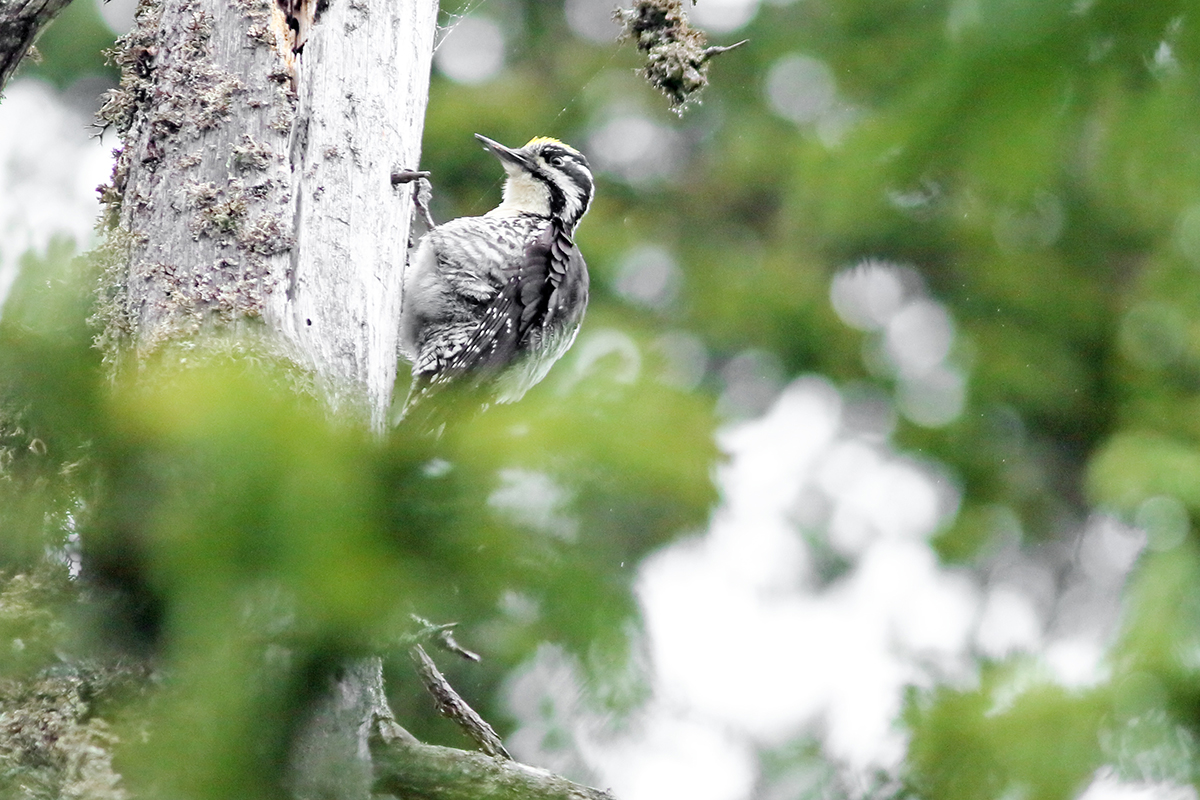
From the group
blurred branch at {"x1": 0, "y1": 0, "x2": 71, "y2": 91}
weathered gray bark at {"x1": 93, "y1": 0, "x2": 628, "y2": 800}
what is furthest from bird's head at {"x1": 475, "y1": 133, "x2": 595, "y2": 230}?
blurred branch at {"x1": 0, "y1": 0, "x2": 71, "y2": 91}

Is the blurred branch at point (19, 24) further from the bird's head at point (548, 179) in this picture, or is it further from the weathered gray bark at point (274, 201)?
the bird's head at point (548, 179)

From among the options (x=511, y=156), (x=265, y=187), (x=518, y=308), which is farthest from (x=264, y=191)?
(x=511, y=156)

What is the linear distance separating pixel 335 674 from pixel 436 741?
4113mm

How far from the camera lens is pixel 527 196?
5086 millimetres

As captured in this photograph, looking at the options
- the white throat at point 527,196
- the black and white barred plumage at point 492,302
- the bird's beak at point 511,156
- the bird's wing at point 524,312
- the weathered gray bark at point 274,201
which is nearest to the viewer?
the weathered gray bark at point 274,201

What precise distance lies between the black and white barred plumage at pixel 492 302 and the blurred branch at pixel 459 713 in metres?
1.44

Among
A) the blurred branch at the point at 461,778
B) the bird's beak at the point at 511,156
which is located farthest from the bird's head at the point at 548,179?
the blurred branch at the point at 461,778

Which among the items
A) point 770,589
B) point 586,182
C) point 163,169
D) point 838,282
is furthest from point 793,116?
point 163,169

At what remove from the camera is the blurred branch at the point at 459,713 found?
9.08 feet

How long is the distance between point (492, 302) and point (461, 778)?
2534mm

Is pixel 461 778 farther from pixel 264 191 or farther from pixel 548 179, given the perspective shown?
pixel 548 179

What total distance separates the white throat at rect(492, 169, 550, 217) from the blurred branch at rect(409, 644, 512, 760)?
8.56 feet

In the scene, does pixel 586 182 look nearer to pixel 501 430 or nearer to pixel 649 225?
pixel 649 225

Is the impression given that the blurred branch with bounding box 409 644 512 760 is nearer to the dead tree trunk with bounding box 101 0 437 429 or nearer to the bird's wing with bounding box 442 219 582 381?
the dead tree trunk with bounding box 101 0 437 429
